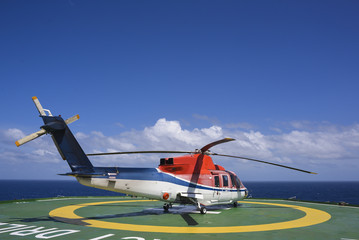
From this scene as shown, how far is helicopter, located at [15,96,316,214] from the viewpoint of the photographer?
15.1 m

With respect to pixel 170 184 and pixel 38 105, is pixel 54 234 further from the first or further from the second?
pixel 170 184

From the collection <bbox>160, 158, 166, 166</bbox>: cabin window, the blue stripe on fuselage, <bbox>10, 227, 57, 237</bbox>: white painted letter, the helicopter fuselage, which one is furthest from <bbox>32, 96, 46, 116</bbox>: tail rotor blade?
<bbox>160, 158, 166, 166</bbox>: cabin window

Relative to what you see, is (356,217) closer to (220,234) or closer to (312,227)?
(312,227)

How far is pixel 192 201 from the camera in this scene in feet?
62.4

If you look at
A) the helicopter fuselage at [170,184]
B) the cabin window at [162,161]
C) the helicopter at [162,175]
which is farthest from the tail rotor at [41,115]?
the cabin window at [162,161]

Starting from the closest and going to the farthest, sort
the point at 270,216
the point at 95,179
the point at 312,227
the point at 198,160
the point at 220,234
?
the point at 220,234 → the point at 312,227 → the point at 95,179 → the point at 270,216 → the point at 198,160

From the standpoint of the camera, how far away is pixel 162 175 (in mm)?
18297

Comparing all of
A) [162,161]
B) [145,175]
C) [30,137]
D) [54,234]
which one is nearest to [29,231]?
[54,234]

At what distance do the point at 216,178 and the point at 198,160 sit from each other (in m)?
2.21

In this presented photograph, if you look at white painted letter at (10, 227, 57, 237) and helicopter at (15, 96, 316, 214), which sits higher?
helicopter at (15, 96, 316, 214)

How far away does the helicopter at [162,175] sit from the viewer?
15.1 m

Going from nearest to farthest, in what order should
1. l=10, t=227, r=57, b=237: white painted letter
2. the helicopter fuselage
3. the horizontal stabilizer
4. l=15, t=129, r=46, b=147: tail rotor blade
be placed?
l=10, t=227, r=57, b=237: white painted letter < l=15, t=129, r=46, b=147: tail rotor blade < the horizontal stabilizer < the helicopter fuselage

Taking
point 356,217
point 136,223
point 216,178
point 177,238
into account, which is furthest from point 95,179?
point 356,217

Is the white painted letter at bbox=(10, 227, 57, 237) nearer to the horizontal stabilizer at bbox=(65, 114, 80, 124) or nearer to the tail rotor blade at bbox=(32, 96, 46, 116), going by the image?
the horizontal stabilizer at bbox=(65, 114, 80, 124)
